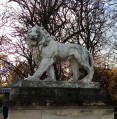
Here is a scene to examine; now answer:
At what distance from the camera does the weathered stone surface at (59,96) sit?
715 centimetres

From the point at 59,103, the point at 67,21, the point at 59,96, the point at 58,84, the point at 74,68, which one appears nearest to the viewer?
the point at 59,103

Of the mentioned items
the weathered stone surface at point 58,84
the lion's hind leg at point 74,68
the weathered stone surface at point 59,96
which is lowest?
the weathered stone surface at point 59,96

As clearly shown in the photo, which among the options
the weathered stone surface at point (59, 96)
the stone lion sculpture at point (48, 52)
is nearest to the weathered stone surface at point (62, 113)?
the weathered stone surface at point (59, 96)

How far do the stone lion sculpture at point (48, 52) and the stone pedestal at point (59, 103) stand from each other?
51cm

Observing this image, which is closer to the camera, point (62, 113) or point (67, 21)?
point (62, 113)

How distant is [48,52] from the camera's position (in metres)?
7.83

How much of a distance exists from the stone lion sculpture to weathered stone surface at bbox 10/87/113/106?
1.60 ft

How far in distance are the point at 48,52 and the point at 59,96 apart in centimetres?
137

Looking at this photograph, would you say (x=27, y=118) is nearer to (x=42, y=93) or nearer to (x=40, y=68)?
(x=42, y=93)

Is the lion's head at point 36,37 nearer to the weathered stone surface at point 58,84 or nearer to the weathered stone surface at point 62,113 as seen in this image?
the weathered stone surface at point 58,84

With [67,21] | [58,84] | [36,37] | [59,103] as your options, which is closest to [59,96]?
[59,103]

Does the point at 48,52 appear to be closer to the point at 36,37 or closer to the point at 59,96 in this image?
the point at 36,37

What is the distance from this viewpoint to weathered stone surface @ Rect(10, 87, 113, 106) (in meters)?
7.15

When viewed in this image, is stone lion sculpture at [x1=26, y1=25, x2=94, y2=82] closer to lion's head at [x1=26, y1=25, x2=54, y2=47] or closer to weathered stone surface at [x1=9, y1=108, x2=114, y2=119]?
lion's head at [x1=26, y1=25, x2=54, y2=47]
